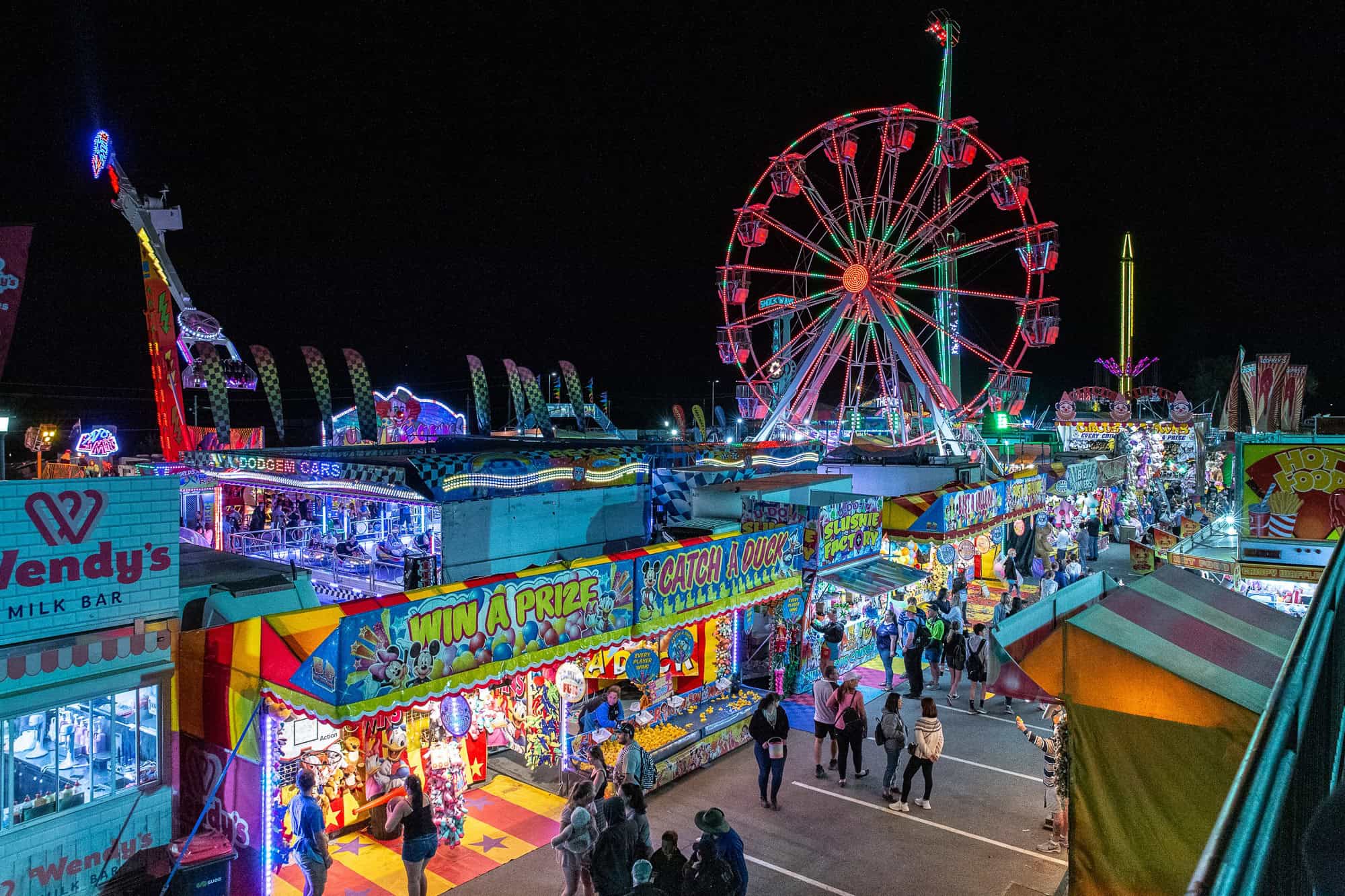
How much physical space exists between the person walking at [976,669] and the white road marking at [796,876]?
5.82 meters

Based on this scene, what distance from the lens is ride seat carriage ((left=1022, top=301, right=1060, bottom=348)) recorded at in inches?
870

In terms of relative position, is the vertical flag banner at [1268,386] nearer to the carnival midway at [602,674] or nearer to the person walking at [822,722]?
the carnival midway at [602,674]

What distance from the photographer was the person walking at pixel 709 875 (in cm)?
609

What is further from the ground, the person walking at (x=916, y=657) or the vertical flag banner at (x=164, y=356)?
the vertical flag banner at (x=164, y=356)

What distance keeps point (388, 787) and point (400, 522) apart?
674 cm

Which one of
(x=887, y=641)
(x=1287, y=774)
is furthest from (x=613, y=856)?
(x=887, y=641)

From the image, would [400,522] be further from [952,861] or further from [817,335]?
[817,335]

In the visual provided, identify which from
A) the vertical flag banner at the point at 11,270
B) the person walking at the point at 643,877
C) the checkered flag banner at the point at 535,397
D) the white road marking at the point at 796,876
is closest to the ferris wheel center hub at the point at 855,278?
the checkered flag banner at the point at 535,397

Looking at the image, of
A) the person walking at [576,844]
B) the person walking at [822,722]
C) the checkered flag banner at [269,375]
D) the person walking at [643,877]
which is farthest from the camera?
the checkered flag banner at [269,375]

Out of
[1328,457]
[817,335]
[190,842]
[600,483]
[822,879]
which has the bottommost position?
[822,879]

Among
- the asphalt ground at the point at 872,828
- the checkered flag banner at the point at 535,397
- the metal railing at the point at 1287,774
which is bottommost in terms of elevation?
the asphalt ground at the point at 872,828

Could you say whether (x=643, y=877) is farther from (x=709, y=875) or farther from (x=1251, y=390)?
(x=1251, y=390)

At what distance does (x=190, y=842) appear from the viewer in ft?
23.2

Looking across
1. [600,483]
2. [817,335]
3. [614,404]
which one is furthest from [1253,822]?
[614,404]
